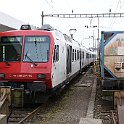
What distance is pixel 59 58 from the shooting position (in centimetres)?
1274

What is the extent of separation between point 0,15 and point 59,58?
310 inches

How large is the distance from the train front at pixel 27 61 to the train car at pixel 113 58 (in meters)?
1.97

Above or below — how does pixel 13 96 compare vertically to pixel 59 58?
below

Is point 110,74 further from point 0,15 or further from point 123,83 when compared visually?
point 0,15

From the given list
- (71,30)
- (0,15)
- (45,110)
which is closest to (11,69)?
(45,110)

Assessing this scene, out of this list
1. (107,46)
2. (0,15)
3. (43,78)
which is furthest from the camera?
Result: (0,15)

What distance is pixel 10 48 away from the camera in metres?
11.8

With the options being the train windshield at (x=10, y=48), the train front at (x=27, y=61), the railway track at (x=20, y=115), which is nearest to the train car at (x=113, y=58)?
the train front at (x=27, y=61)

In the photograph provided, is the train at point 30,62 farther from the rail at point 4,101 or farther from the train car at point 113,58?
the rail at point 4,101

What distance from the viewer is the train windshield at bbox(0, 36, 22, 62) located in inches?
457

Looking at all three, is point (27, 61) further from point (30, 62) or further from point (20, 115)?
point (20, 115)

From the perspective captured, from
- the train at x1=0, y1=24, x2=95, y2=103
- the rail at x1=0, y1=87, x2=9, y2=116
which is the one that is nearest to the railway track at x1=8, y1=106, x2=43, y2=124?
the train at x1=0, y1=24, x2=95, y2=103

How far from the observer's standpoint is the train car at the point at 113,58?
11.7 metres

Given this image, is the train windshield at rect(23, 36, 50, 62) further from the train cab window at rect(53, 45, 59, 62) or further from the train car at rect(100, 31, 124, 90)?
the train car at rect(100, 31, 124, 90)
